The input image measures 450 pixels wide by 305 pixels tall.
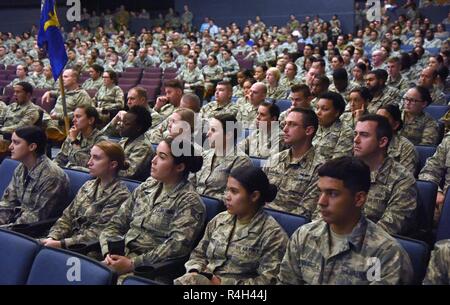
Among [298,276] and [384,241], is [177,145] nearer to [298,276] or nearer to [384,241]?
[298,276]

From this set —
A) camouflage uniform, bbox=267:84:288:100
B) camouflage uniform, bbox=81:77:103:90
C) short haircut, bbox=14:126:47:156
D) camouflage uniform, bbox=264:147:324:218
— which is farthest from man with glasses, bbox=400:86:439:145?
camouflage uniform, bbox=81:77:103:90

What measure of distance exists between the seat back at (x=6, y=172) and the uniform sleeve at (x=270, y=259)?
6.67ft

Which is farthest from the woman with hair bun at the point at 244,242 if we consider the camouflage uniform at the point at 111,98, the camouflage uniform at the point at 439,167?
the camouflage uniform at the point at 111,98

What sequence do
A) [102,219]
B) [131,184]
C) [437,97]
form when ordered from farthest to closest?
[437,97] → [131,184] → [102,219]

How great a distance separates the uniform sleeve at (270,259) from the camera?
2197 millimetres

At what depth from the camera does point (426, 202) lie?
288 cm

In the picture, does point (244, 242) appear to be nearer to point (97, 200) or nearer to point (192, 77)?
point (97, 200)

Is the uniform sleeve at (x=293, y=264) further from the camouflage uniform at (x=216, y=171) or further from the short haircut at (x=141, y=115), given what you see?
the short haircut at (x=141, y=115)

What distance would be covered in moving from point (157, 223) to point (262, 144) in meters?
1.70

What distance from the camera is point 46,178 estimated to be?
3258 mm

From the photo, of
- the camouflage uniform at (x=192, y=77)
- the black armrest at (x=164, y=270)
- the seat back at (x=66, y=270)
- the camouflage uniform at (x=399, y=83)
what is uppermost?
the camouflage uniform at (x=192, y=77)

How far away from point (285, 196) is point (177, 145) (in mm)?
806

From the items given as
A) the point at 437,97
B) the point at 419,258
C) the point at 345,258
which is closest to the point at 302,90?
the point at 437,97
